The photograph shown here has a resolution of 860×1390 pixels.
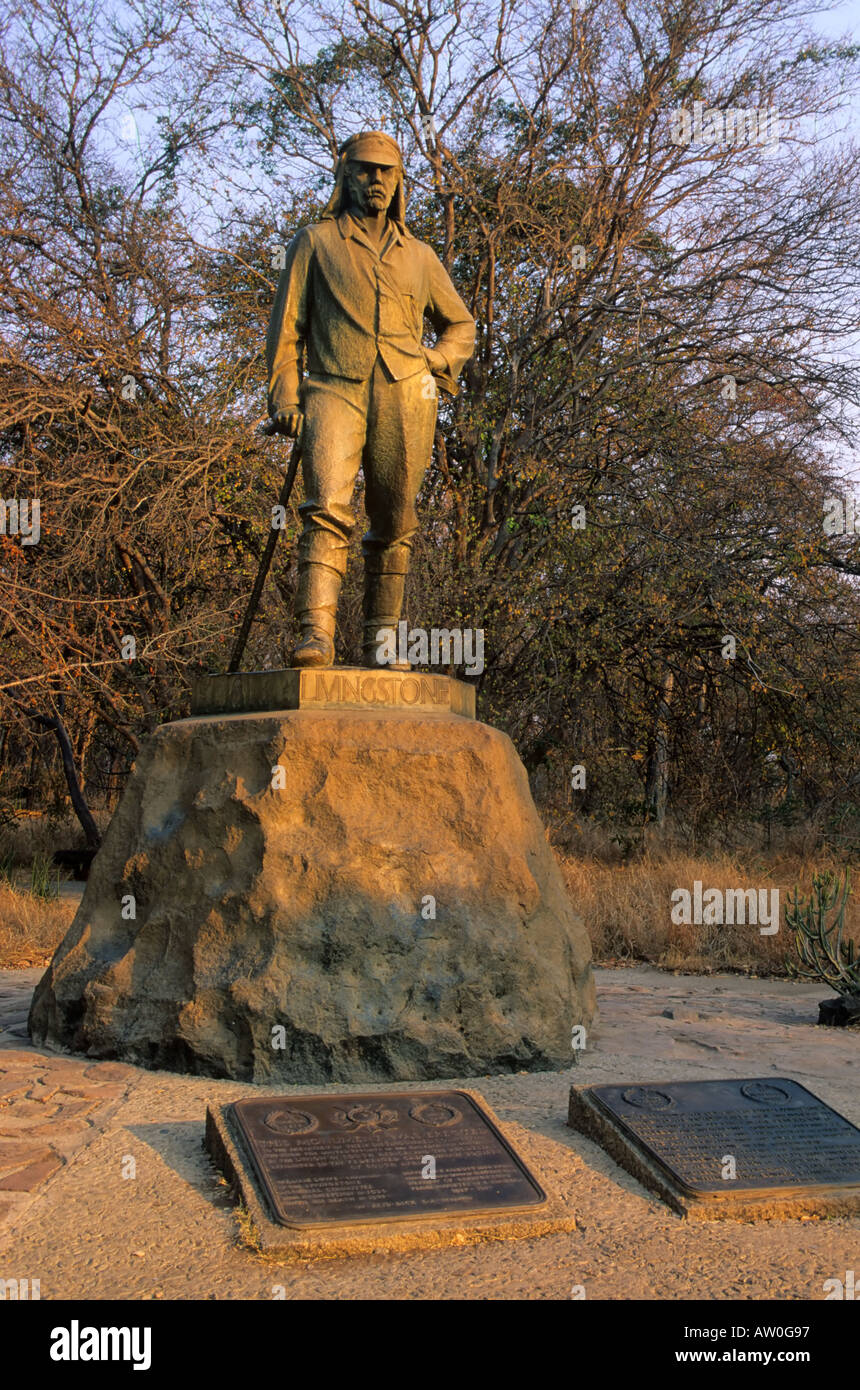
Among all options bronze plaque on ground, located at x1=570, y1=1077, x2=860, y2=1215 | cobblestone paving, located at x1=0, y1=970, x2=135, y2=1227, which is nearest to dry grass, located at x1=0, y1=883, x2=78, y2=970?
cobblestone paving, located at x1=0, y1=970, x2=135, y2=1227

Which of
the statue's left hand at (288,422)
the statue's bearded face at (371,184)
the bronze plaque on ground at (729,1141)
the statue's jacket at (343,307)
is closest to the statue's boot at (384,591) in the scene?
the statue's left hand at (288,422)

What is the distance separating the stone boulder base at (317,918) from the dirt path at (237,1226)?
0.52 ft

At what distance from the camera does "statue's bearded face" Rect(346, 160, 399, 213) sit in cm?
512

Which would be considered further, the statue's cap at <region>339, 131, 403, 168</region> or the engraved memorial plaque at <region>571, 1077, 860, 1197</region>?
the statue's cap at <region>339, 131, 403, 168</region>

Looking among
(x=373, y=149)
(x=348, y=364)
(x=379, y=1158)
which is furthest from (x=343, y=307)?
(x=379, y=1158)

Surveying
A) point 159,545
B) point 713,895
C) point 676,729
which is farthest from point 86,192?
point 713,895

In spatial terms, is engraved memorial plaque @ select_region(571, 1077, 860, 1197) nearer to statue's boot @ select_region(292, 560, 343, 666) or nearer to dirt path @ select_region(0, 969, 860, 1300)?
dirt path @ select_region(0, 969, 860, 1300)

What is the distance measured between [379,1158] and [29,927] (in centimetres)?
497

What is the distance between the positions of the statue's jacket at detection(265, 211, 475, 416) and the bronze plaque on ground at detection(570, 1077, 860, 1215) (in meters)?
3.01

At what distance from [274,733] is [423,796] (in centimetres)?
60

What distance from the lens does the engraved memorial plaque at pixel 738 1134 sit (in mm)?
3270

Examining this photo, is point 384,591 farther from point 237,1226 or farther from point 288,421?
point 237,1226

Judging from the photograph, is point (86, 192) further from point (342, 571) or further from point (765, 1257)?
point (765, 1257)

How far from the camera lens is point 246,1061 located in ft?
14.0
